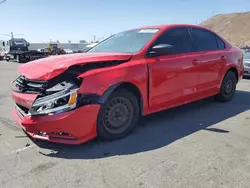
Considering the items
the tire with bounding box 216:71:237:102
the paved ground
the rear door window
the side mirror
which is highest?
the rear door window

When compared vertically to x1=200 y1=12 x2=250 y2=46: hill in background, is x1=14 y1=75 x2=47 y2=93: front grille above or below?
below

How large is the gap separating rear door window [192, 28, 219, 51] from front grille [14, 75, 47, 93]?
307 cm

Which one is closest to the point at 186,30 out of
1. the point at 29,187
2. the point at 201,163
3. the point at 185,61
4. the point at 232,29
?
the point at 185,61

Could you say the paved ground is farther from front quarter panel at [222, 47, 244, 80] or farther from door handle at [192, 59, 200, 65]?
front quarter panel at [222, 47, 244, 80]

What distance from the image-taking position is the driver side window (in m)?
4.40

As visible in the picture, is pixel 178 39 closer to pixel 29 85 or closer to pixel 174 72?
pixel 174 72

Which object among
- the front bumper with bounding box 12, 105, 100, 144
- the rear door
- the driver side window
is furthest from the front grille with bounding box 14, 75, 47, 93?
the rear door

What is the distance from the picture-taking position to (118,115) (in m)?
3.73

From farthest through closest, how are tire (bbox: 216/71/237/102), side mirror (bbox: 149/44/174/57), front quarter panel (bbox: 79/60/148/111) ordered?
tire (bbox: 216/71/237/102) < side mirror (bbox: 149/44/174/57) < front quarter panel (bbox: 79/60/148/111)

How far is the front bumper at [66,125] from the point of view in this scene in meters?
3.13

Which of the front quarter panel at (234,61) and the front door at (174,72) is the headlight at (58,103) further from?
the front quarter panel at (234,61)

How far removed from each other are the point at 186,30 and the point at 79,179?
11.4 feet

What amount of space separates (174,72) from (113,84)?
1.32 meters

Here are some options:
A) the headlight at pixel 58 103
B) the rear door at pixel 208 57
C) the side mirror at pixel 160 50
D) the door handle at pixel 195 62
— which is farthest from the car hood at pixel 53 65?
the rear door at pixel 208 57
